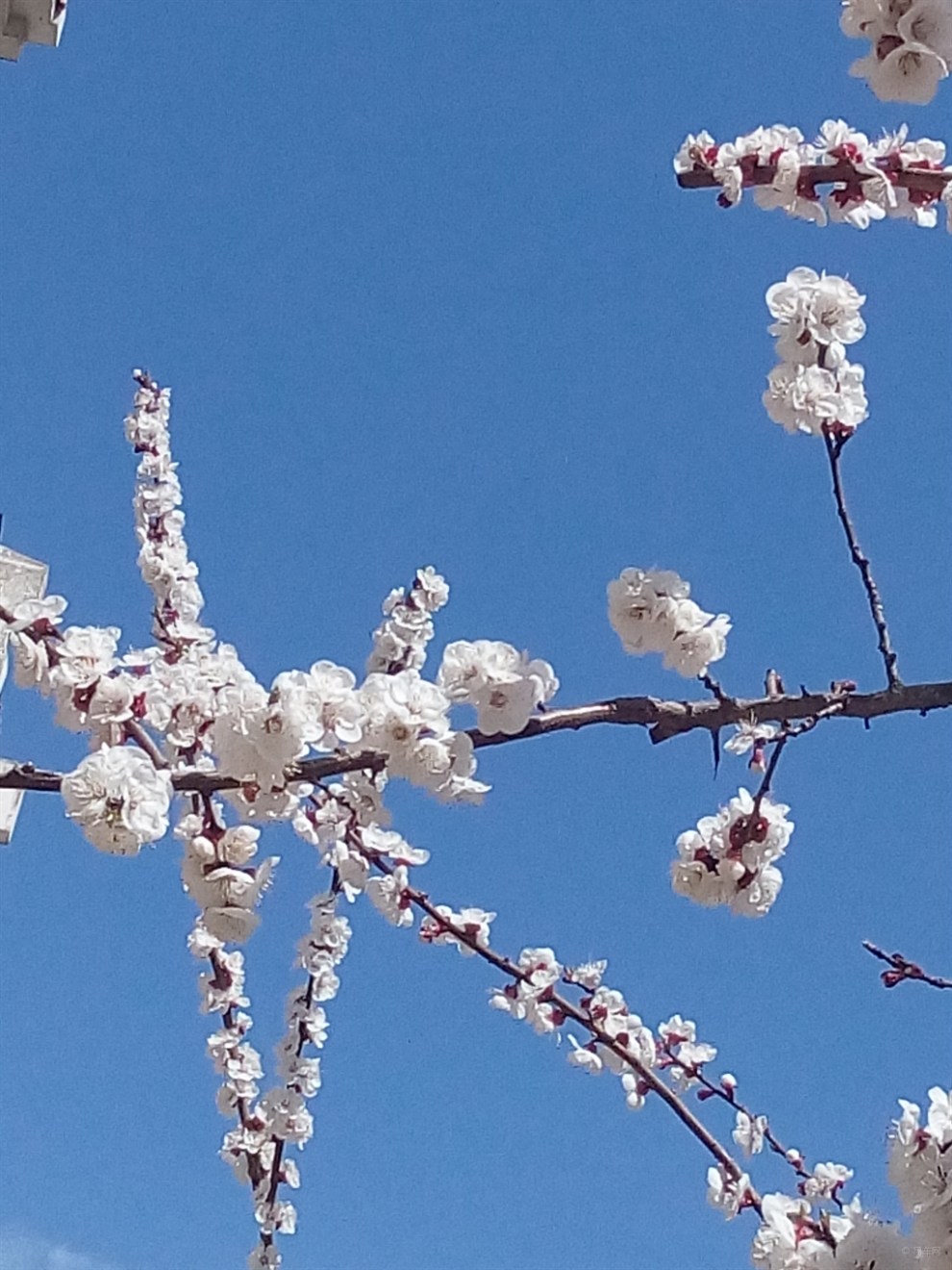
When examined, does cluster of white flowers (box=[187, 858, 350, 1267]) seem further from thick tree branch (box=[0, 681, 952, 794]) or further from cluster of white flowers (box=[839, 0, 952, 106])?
cluster of white flowers (box=[839, 0, 952, 106])

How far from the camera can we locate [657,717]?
2.45 metres

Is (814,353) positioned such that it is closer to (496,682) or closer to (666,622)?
(666,622)

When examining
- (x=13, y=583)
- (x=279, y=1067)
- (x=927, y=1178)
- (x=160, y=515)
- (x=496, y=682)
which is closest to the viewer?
(x=927, y=1178)

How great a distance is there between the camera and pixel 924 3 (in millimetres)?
2355

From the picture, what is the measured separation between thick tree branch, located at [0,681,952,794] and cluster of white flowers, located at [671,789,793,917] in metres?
0.56

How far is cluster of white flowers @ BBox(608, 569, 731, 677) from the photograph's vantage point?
2904mm

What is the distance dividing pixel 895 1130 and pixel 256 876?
4.88 ft

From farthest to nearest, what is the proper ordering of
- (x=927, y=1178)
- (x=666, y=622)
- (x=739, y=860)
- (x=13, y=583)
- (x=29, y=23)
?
(x=13, y=583) < (x=29, y=23) < (x=739, y=860) < (x=666, y=622) < (x=927, y=1178)

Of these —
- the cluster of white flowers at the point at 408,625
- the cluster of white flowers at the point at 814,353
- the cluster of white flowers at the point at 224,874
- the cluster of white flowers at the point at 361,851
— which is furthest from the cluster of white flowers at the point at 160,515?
the cluster of white flowers at the point at 814,353

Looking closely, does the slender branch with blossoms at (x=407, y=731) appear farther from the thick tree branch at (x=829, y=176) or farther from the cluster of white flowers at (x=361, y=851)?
the thick tree branch at (x=829, y=176)

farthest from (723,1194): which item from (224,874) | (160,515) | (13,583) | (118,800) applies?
(13,583)

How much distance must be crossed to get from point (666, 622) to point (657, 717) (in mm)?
513

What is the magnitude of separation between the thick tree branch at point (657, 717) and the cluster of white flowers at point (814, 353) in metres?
0.79

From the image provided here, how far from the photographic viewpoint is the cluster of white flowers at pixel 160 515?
531 cm
